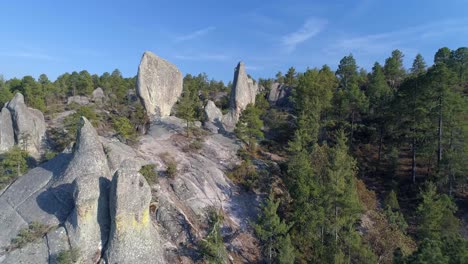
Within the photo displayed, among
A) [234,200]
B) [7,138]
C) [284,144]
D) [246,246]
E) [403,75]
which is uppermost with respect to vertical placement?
[403,75]

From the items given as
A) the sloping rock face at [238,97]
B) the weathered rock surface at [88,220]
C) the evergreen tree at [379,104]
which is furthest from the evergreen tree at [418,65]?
the weathered rock surface at [88,220]

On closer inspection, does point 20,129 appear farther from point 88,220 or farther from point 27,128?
point 88,220

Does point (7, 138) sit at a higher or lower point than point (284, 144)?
higher

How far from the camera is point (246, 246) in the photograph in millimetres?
33406

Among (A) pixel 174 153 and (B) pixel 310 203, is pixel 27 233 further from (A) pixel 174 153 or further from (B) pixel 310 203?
(B) pixel 310 203

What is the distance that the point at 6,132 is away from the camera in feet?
151

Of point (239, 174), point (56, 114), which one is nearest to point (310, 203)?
point (239, 174)

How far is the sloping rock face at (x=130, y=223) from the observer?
84.5ft

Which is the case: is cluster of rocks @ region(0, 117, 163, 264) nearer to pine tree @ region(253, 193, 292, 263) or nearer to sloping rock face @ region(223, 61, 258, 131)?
pine tree @ region(253, 193, 292, 263)

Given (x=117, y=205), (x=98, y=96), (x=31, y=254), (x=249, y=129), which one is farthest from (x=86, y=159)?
(x=98, y=96)

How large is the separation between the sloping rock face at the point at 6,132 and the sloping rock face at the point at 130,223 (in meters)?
27.4

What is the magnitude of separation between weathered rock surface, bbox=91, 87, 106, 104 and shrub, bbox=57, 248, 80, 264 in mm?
49993

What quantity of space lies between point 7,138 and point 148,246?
30824mm

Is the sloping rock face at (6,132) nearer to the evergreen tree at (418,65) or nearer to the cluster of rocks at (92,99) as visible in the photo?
the cluster of rocks at (92,99)
